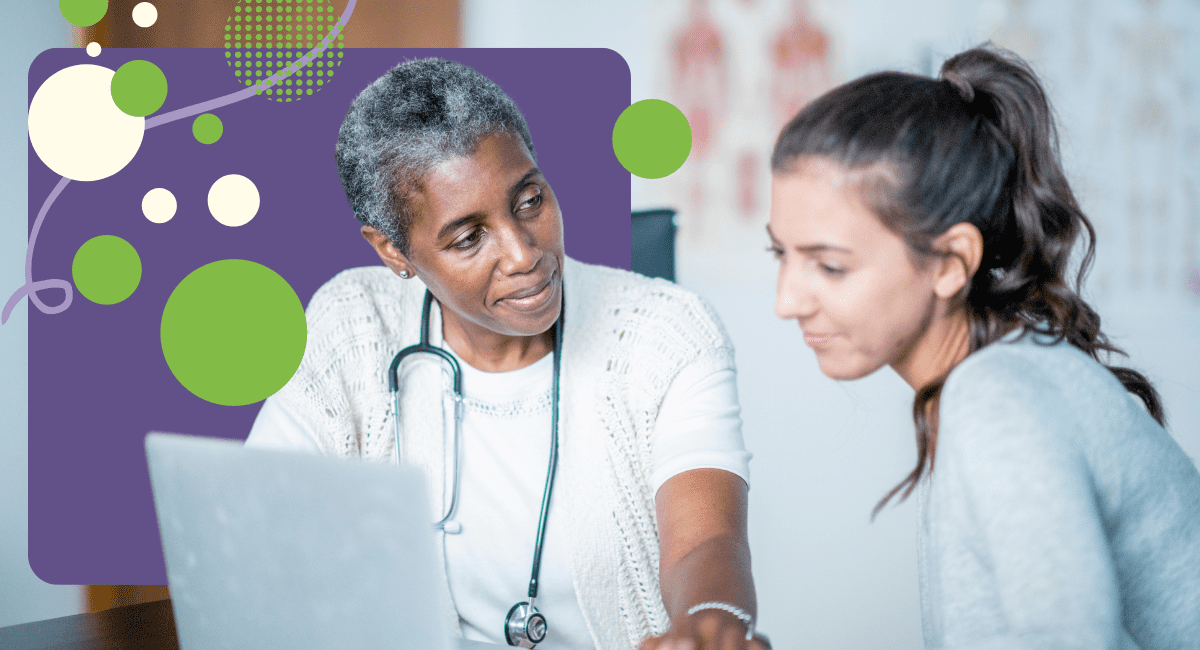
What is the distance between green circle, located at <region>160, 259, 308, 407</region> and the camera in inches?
59.7

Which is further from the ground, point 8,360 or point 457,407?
point 457,407

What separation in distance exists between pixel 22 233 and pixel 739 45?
1636 mm

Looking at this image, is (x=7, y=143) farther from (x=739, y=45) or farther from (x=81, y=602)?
(x=739, y=45)

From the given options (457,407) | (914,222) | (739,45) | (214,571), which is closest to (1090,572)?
(914,222)

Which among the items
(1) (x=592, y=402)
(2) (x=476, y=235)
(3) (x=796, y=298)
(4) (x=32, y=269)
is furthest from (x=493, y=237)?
(4) (x=32, y=269)

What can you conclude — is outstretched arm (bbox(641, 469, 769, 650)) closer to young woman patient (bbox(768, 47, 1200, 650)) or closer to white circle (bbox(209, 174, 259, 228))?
young woman patient (bbox(768, 47, 1200, 650))

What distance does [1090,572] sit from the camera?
575mm

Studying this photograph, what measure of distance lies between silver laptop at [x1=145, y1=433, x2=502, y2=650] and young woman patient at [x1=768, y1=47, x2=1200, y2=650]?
1.24 ft

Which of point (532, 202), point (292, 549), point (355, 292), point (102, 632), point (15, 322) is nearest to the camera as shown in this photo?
point (292, 549)

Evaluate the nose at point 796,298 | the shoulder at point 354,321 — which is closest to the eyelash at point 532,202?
the shoulder at point 354,321

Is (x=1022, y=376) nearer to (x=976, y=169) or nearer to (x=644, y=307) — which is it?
(x=976, y=169)

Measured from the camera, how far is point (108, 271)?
1.62 meters

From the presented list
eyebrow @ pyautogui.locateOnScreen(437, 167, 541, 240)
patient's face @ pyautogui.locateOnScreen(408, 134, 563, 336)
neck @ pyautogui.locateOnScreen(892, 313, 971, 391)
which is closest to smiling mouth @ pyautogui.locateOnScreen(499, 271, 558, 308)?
patient's face @ pyautogui.locateOnScreen(408, 134, 563, 336)

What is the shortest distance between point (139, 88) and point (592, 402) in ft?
3.39
